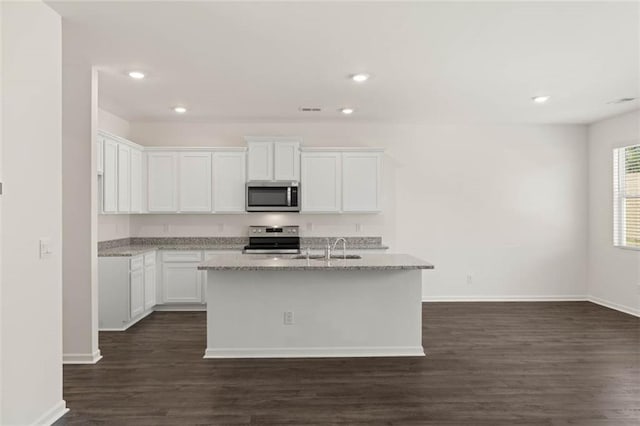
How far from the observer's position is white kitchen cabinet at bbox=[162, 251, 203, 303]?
6.14 metres

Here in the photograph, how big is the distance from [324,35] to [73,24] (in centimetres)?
192

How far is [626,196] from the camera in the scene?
6156 millimetres

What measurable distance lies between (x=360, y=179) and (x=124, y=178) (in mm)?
3324

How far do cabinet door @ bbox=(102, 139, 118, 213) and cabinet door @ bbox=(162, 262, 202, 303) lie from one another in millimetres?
1273

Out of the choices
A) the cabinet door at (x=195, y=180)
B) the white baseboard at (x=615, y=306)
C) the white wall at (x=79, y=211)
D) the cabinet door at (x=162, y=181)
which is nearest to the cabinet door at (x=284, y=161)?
the cabinet door at (x=195, y=180)

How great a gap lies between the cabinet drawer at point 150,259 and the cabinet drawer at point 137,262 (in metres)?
0.14

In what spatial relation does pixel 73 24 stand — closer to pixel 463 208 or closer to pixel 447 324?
pixel 447 324

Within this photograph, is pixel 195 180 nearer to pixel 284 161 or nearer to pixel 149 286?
pixel 284 161

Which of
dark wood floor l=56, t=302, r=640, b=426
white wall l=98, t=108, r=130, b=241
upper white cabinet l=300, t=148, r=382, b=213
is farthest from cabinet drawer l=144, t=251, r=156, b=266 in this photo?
upper white cabinet l=300, t=148, r=382, b=213

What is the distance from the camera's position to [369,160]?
6449 mm

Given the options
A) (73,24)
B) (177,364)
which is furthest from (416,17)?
(177,364)

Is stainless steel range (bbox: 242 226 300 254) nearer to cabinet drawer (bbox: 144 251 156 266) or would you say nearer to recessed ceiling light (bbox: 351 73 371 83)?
cabinet drawer (bbox: 144 251 156 266)
